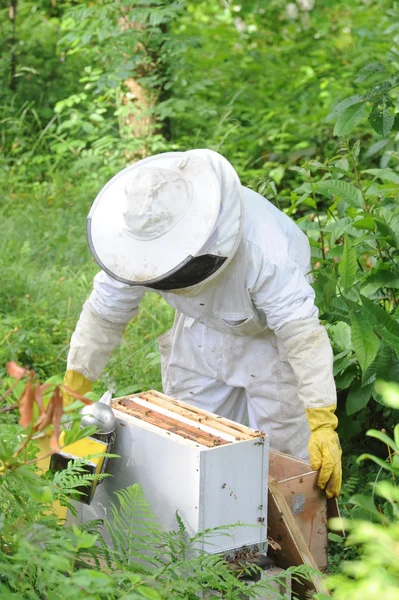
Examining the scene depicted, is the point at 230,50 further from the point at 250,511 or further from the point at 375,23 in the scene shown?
the point at 250,511

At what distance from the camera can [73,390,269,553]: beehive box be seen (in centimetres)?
244

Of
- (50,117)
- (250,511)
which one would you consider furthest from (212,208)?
(50,117)

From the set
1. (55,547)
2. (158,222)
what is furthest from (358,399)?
(55,547)

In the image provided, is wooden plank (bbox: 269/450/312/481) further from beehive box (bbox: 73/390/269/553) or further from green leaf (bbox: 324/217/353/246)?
green leaf (bbox: 324/217/353/246)

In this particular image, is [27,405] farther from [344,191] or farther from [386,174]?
[386,174]

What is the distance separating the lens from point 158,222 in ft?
9.40

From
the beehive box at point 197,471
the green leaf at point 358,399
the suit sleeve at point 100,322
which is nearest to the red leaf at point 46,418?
the beehive box at point 197,471

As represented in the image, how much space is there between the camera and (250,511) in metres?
2.57

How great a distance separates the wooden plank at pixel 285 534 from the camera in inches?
108

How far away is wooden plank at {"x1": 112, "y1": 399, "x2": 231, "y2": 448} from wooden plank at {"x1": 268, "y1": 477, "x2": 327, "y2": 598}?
345 mm

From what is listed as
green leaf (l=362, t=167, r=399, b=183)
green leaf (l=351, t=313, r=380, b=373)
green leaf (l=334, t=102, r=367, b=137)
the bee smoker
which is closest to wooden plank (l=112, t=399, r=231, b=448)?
the bee smoker

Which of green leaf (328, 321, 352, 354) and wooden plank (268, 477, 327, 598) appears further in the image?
green leaf (328, 321, 352, 354)

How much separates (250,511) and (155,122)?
18.7 feet

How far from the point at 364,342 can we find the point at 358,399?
701 millimetres
